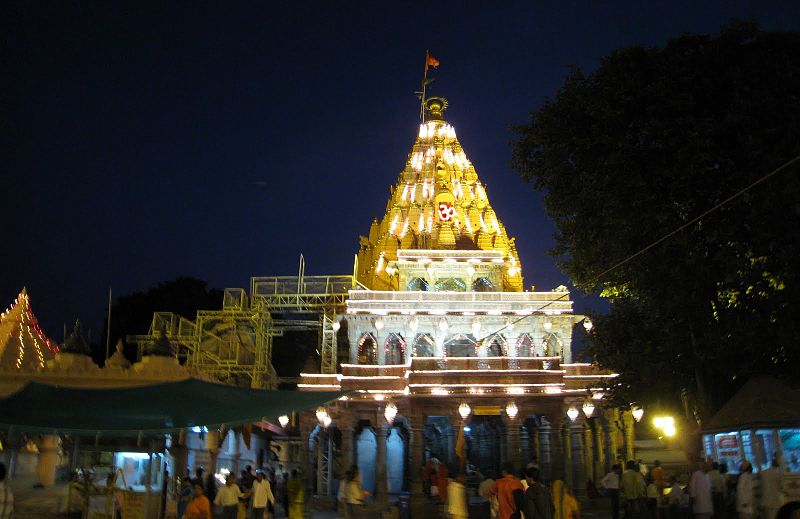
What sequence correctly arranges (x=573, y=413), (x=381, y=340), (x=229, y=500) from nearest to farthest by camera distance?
(x=229, y=500) → (x=573, y=413) → (x=381, y=340)

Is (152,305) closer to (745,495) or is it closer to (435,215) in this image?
(435,215)

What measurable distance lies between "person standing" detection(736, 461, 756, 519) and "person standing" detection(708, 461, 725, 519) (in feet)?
3.06

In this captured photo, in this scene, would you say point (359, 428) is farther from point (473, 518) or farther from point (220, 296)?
point (220, 296)

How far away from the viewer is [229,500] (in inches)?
554

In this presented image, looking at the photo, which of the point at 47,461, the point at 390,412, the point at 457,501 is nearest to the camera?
the point at 457,501

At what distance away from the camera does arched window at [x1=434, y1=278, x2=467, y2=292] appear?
124 ft

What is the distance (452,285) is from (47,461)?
898 inches

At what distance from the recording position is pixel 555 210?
1977 cm

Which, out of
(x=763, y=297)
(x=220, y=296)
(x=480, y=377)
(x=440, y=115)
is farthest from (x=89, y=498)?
(x=220, y=296)

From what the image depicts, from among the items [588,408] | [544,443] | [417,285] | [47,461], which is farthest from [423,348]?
[47,461]

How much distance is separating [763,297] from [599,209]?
4531 mm

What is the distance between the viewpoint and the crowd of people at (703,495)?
13.1m

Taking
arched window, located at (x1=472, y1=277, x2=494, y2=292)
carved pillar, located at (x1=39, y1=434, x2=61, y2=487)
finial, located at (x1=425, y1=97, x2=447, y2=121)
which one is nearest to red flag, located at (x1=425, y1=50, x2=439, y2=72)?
finial, located at (x1=425, y1=97, x2=447, y2=121)

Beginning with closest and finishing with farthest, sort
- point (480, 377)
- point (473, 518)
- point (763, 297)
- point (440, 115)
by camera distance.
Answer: point (763, 297) → point (473, 518) → point (480, 377) → point (440, 115)
